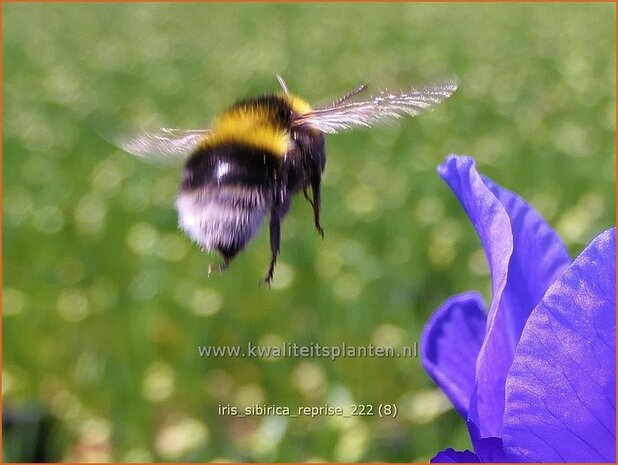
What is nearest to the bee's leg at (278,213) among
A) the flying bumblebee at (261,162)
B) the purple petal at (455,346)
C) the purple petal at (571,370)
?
the flying bumblebee at (261,162)

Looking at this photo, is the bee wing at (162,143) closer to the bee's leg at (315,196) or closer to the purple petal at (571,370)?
the bee's leg at (315,196)

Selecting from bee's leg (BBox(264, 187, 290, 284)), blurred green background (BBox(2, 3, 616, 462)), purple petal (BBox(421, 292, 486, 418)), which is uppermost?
blurred green background (BBox(2, 3, 616, 462))

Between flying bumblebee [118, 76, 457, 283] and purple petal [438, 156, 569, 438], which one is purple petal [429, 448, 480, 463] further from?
flying bumblebee [118, 76, 457, 283]

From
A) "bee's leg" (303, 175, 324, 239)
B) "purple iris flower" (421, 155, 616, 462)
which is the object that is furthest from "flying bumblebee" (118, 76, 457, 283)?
"purple iris flower" (421, 155, 616, 462)

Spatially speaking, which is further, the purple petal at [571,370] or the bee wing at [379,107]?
the bee wing at [379,107]

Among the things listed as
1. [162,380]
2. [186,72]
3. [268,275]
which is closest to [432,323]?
[268,275]
